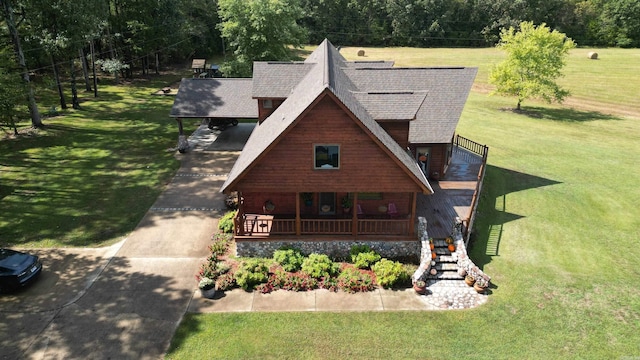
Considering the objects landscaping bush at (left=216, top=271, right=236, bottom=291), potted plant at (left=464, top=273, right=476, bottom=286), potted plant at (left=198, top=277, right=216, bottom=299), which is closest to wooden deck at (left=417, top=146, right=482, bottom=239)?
potted plant at (left=464, top=273, right=476, bottom=286)

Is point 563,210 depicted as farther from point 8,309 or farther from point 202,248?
point 8,309

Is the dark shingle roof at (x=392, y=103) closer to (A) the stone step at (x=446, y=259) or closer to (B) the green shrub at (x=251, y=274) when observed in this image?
(A) the stone step at (x=446, y=259)

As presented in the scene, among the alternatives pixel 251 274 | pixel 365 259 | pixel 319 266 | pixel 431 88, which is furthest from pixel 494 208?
pixel 251 274

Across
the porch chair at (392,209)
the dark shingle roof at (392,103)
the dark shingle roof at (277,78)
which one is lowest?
the porch chair at (392,209)

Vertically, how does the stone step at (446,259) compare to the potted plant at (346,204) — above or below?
below

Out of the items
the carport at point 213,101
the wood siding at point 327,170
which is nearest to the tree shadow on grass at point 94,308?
the wood siding at point 327,170

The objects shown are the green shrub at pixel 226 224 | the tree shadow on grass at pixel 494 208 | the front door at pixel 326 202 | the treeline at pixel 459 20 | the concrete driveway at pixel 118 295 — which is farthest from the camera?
the treeline at pixel 459 20

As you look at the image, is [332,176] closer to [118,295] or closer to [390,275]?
[390,275]

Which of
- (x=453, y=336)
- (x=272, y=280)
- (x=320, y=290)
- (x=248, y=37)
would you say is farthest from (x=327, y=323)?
(x=248, y=37)
